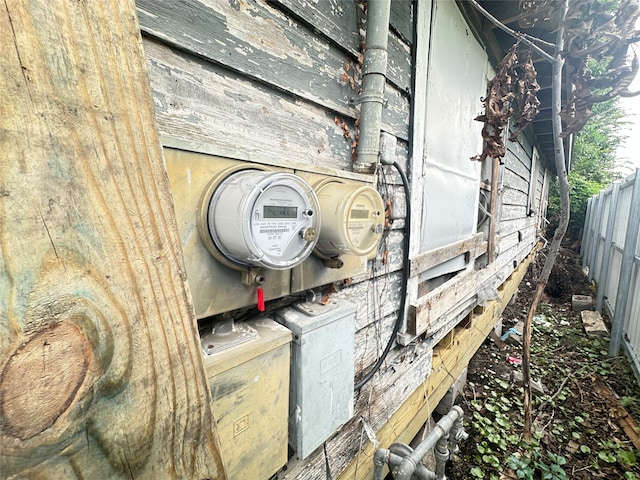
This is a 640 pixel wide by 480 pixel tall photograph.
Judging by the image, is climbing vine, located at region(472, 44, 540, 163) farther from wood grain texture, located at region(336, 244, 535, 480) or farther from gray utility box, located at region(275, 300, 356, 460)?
wood grain texture, located at region(336, 244, 535, 480)

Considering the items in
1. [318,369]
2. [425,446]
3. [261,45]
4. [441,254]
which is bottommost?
[425,446]

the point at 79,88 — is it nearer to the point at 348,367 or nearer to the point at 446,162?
the point at 348,367

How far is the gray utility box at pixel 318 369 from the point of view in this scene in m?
0.91

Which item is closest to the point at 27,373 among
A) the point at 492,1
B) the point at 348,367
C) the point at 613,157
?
the point at 348,367

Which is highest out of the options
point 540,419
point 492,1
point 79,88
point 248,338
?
point 492,1

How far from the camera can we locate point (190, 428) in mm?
412

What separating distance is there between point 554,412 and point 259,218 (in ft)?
13.5

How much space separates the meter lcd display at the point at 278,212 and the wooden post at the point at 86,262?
32 cm

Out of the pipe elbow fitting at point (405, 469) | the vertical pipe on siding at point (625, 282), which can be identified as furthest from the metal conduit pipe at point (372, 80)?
the vertical pipe on siding at point (625, 282)

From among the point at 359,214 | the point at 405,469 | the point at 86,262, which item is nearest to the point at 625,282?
the point at 405,469

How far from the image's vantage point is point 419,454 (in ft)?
4.92

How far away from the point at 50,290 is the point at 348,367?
0.96 m

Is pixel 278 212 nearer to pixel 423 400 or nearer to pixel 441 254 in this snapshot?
pixel 441 254

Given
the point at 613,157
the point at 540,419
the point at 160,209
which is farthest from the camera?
the point at 613,157
